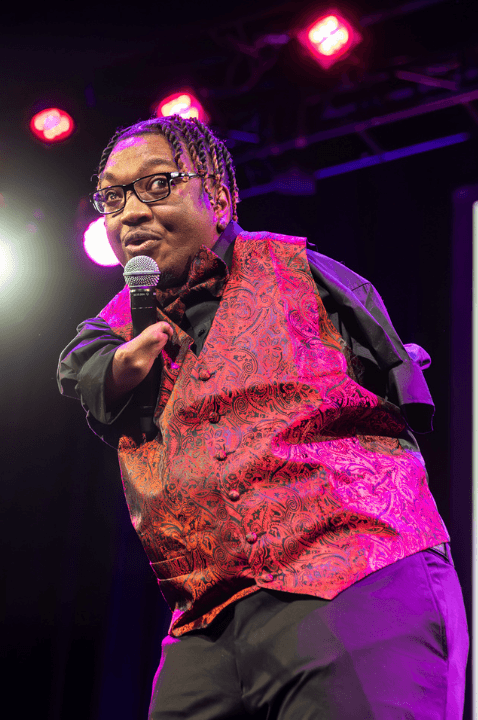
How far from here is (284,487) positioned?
3.77 ft

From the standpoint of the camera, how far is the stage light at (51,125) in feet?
10.2

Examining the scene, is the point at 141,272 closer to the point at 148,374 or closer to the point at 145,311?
the point at 145,311

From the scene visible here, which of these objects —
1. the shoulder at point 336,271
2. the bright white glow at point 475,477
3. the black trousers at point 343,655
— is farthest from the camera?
the bright white glow at point 475,477

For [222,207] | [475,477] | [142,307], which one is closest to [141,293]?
[142,307]

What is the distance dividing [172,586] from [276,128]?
2.50m

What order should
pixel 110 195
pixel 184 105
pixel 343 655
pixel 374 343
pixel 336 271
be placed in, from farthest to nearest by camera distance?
pixel 184 105 → pixel 110 195 → pixel 336 271 → pixel 374 343 → pixel 343 655

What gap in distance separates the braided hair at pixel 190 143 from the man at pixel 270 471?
3cm

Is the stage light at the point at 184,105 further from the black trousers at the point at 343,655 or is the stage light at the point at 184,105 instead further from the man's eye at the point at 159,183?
the black trousers at the point at 343,655

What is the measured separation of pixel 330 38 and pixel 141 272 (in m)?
2.05

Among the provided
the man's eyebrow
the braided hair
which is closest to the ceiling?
the braided hair

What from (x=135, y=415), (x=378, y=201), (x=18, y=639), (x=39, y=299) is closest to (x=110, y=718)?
(x=18, y=639)

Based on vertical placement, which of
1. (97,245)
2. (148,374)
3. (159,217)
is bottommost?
(148,374)

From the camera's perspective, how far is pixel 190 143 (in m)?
1.57

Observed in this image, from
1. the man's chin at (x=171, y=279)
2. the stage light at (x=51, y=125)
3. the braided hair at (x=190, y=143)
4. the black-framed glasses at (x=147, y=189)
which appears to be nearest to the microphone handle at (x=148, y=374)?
the man's chin at (x=171, y=279)
